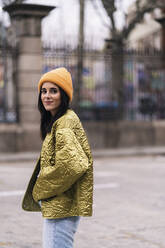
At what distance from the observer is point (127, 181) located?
10.2m

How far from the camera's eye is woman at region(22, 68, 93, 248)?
309 cm

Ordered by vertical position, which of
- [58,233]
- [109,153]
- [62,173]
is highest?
[62,173]

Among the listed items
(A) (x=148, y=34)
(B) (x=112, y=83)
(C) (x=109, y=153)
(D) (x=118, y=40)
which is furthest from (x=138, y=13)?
(A) (x=148, y=34)

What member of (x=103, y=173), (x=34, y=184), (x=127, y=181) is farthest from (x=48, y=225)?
(x=103, y=173)

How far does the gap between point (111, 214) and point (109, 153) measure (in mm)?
8905

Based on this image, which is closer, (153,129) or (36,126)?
(36,126)

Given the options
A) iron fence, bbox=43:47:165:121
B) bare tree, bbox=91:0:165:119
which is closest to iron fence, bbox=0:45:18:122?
iron fence, bbox=43:47:165:121

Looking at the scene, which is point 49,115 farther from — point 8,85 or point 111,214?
point 8,85

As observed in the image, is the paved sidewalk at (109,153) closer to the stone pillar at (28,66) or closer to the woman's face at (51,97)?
the stone pillar at (28,66)

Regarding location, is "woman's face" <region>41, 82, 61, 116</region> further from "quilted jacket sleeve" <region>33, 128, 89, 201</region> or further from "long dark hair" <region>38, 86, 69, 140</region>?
"quilted jacket sleeve" <region>33, 128, 89, 201</region>

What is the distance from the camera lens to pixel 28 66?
1606 centimetres

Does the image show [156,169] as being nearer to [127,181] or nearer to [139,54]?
[127,181]

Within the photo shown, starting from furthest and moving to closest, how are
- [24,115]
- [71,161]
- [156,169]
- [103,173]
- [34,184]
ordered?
[24,115]
[156,169]
[103,173]
[34,184]
[71,161]

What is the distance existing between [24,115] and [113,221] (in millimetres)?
9952
